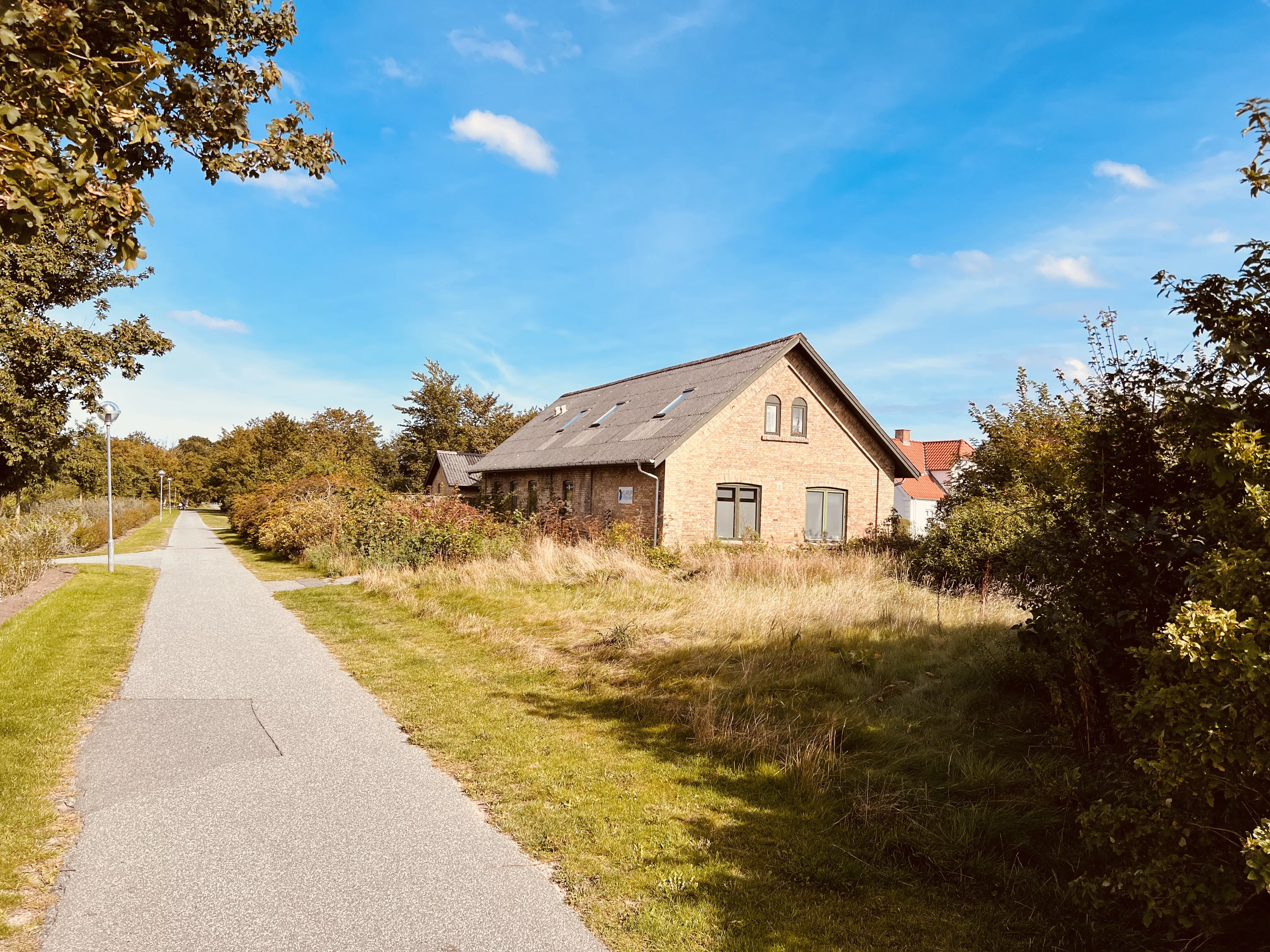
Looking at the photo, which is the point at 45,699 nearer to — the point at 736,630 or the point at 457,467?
the point at 736,630

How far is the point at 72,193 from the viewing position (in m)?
3.21

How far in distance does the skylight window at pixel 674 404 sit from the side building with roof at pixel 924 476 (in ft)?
72.6

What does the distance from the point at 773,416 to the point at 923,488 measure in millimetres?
29944

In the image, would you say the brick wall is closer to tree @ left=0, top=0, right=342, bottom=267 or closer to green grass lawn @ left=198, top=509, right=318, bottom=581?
green grass lawn @ left=198, top=509, right=318, bottom=581

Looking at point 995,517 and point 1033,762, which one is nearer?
point 1033,762

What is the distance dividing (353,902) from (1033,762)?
465 cm

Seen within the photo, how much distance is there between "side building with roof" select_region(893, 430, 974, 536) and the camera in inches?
1837

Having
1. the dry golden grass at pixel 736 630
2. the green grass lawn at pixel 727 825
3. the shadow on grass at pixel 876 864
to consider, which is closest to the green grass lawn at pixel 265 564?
the dry golden grass at pixel 736 630

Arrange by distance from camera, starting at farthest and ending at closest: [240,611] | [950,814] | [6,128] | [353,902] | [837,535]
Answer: [837,535]
[240,611]
[950,814]
[353,902]
[6,128]

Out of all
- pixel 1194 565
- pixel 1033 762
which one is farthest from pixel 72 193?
pixel 1033 762

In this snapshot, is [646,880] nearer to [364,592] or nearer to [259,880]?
[259,880]

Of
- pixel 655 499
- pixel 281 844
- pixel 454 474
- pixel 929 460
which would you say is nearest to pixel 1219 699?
pixel 281 844

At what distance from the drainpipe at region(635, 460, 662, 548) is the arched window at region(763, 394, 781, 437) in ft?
13.4

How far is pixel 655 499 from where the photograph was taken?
68.8 ft
